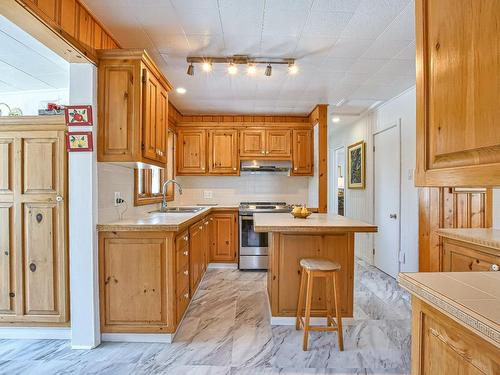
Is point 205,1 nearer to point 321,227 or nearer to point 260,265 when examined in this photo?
point 321,227

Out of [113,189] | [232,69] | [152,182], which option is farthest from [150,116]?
[152,182]

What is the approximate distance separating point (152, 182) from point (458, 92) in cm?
346

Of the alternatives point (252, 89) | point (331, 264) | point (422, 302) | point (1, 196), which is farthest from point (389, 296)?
point (1, 196)

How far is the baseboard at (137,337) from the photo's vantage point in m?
2.25

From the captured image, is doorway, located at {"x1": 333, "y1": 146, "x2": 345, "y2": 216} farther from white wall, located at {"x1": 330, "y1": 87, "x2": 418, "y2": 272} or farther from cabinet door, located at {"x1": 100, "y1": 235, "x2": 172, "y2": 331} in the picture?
cabinet door, located at {"x1": 100, "y1": 235, "x2": 172, "y2": 331}

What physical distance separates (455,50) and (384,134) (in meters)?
3.66

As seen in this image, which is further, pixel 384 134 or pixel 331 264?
pixel 384 134

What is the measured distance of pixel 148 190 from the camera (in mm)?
3480

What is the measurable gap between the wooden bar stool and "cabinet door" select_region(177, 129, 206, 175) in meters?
2.84

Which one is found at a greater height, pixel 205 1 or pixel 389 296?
pixel 205 1

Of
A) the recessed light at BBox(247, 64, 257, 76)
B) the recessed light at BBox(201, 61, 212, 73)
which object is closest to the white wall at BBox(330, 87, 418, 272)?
the recessed light at BBox(247, 64, 257, 76)

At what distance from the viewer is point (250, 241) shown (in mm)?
4266

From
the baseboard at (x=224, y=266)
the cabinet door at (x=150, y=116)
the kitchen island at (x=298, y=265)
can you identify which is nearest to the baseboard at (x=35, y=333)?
the cabinet door at (x=150, y=116)

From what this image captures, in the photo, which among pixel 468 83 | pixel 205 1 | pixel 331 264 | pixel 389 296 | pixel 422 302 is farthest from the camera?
pixel 389 296
